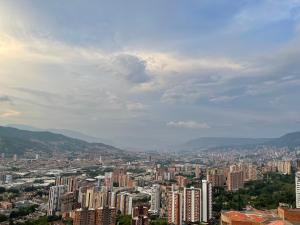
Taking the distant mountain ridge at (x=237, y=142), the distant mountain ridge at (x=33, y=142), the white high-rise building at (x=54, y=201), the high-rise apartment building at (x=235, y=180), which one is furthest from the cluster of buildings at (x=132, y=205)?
the distant mountain ridge at (x=237, y=142)

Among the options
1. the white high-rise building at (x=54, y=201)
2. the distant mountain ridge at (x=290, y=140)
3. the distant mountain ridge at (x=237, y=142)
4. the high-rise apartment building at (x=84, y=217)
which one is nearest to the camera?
the high-rise apartment building at (x=84, y=217)

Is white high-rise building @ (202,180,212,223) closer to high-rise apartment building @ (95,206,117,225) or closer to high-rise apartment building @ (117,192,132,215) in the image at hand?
high-rise apartment building @ (117,192,132,215)

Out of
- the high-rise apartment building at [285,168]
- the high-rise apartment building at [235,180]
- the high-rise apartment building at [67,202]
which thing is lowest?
the high-rise apartment building at [67,202]

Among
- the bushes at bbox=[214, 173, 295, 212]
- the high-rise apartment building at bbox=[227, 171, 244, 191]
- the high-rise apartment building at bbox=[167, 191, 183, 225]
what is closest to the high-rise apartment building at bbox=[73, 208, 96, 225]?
the high-rise apartment building at bbox=[167, 191, 183, 225]

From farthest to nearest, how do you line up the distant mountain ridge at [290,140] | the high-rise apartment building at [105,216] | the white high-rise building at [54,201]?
1. the distant mountain ridge at [290,140]
2. the white high-rise building at [54,201]
3. the high-rise apartment building at [105,216]

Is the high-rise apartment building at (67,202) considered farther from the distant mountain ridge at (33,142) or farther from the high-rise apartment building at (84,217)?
the distant mountain ridge at (33,142)

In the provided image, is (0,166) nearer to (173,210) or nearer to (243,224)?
(173,210)
